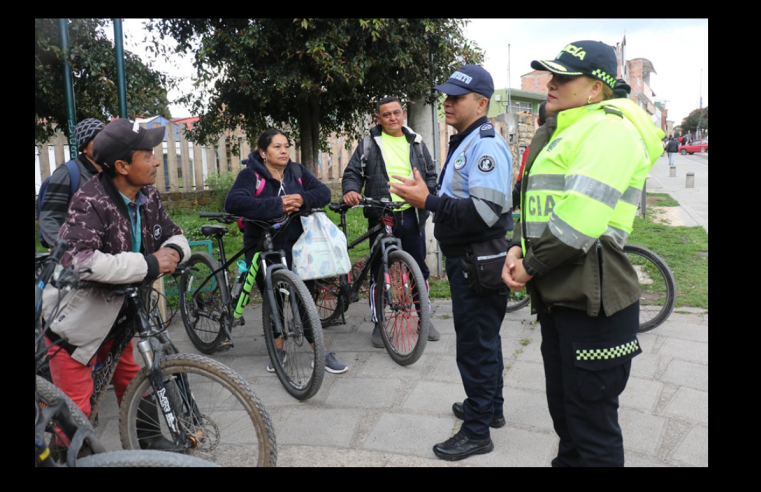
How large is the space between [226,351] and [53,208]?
1.97m

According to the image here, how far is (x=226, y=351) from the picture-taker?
16.2 ft

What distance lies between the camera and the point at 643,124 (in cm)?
226

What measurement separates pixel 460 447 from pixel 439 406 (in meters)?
0.65

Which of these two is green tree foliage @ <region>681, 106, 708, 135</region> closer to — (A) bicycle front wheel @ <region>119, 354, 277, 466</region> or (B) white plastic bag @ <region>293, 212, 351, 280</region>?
(B) white plastic bag @ <region>293, 212, 351, 280</region>

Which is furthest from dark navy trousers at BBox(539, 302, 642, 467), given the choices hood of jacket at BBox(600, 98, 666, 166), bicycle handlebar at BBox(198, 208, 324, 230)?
bicycle handlebar at BBox(198, 208, 324, 230)

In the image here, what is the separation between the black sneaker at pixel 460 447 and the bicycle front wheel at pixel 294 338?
36.9 inches

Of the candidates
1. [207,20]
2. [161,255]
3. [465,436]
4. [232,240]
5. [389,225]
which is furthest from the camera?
[232,240]

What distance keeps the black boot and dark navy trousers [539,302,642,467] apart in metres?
1.75

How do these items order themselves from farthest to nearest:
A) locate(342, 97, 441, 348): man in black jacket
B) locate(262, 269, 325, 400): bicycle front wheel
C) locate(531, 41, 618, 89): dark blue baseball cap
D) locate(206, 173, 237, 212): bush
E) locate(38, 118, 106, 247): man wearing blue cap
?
locate(206, 173, 237, 212): bush → locate(342, 97, 441, 348): man in black jacket → locate(262, 269, 325, 400): bicycle front wheel → locate(38, 118, 106, 247): man wearing blue cap → locate(531, 41, 618, 89): dark blue baseball cap

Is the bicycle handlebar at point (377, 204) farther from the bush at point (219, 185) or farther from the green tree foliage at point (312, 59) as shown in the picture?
the bush at point (219, 185)

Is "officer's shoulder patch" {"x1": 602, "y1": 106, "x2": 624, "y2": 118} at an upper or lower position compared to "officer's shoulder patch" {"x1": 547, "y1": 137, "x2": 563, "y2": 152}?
upper

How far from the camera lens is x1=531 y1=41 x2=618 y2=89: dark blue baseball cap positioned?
7.49ft
